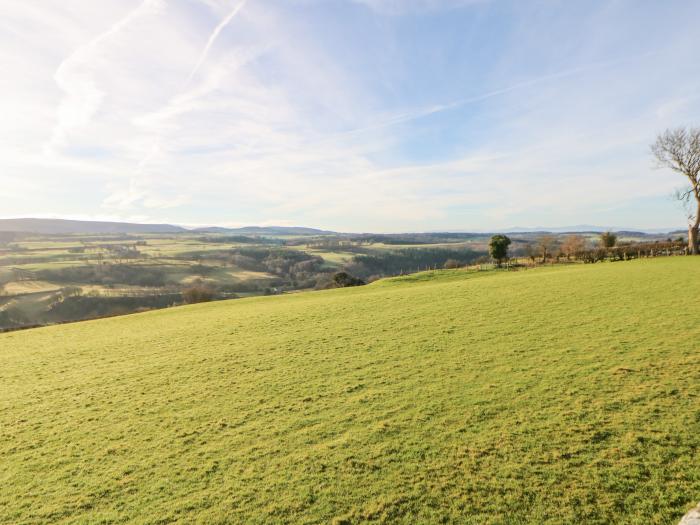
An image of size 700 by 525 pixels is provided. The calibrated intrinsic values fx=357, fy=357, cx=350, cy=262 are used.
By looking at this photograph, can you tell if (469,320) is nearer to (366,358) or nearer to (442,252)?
(366,358)

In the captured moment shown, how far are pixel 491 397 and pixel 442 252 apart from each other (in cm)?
17316

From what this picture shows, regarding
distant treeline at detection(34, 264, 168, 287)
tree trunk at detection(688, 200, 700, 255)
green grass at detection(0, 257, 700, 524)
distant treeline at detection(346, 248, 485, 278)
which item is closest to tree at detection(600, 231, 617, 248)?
tree trunk at detection(688, 200, 700, 255)

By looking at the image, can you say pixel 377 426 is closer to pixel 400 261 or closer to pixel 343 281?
pixel 343 281

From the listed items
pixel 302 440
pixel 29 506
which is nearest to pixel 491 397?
pixel 302 440

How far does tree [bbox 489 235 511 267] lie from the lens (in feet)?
160

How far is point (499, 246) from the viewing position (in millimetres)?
49000

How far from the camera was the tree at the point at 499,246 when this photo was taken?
1917 inches

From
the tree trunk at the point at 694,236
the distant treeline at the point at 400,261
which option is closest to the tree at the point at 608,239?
the tree trunk at the point at 694,236

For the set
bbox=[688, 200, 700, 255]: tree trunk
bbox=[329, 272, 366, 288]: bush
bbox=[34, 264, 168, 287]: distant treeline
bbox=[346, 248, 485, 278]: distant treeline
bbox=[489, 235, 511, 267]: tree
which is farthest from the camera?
bbox=[346, 248, 485, 278]: distant treeline

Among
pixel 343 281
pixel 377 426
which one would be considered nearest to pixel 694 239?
pixel 343 281

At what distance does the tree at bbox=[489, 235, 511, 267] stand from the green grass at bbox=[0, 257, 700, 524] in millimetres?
33923

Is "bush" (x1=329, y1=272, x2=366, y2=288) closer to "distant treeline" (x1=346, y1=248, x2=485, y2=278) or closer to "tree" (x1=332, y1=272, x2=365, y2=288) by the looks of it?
"tree" (x1=332, y1=272, x2=365, y2=288)

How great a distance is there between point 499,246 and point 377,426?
152 ft

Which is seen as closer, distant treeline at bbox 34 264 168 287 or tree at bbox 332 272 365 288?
tree at bbox 332 272 365 288
